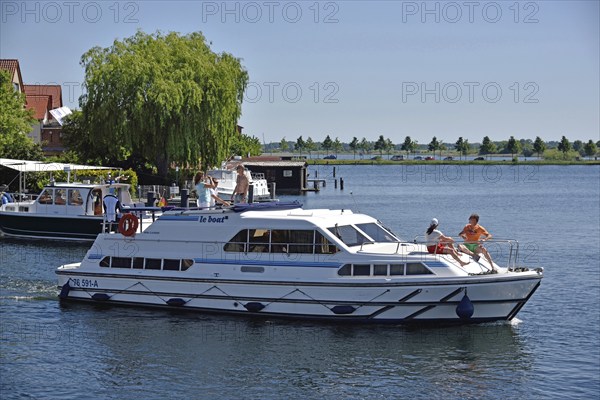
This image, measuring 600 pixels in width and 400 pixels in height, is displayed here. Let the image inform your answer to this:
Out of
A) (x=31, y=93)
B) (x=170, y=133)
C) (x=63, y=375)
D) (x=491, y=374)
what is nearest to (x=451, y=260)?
(x=491, y=374)

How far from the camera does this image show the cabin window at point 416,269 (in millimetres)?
24594

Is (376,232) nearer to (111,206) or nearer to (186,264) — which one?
(186,264)

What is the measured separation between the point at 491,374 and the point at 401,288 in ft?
12.2

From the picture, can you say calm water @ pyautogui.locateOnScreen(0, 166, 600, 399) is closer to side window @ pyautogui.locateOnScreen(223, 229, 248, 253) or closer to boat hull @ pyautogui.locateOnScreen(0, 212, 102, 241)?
side window @ pyautogui.locateOnScreen(223, 229, 248, 253)

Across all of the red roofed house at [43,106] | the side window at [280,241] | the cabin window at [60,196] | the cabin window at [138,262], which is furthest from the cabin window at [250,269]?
the red roofed house at [43,106]

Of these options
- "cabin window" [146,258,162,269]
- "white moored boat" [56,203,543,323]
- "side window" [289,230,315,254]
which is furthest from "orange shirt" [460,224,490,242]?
"cabin window" [146,258,162,269]

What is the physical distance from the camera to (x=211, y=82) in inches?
2500

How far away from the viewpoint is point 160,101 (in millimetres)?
59750

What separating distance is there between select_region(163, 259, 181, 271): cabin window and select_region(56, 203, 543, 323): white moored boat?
0.04 metres

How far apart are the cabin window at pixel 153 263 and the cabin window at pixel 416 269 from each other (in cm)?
750

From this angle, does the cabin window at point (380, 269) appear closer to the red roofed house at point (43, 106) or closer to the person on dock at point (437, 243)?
the person on dock at point (437, 243)

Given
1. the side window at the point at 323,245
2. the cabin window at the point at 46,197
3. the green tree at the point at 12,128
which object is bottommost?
the side window at the point at 323,245

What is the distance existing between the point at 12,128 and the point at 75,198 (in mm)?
20645

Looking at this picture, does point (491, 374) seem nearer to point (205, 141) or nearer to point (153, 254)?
point (153, 254)
